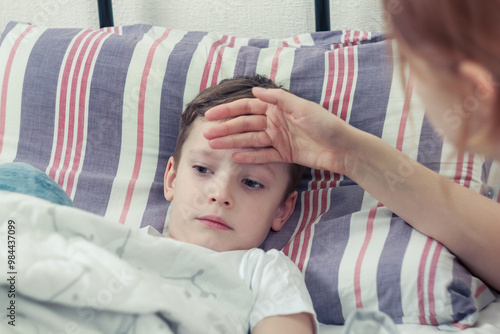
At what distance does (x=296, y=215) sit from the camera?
4.36 ft

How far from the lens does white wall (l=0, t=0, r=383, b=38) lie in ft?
5.81

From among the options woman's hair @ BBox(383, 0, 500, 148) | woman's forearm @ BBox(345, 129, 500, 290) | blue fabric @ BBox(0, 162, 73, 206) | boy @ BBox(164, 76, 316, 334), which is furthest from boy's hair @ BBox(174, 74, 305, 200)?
woman's hair @ BBox(383, 0, 500, 148)

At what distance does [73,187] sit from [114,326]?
64cm

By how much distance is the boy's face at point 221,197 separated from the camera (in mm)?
1164

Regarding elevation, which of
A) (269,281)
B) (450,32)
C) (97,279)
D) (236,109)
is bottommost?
(269,281)

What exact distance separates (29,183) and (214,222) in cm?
36

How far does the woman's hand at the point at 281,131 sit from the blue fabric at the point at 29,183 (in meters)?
0.31

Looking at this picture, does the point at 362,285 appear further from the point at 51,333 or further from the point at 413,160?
the point at 51,333

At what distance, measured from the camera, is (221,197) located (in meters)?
1.15

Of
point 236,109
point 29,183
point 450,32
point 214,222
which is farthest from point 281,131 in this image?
point 450,32

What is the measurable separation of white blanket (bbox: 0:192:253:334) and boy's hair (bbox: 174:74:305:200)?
0.37 meters

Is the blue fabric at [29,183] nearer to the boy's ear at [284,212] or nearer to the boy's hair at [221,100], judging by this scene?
the boy's hair at [221,100]

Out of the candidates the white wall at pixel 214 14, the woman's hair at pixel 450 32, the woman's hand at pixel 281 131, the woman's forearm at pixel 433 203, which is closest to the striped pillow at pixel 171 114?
the woman's forearm at pixel 433 203

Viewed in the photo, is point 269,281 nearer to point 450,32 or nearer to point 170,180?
point 170,180
